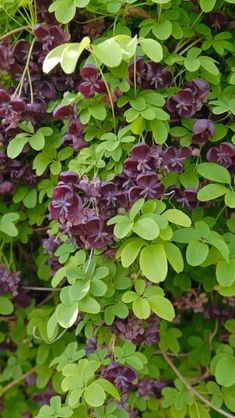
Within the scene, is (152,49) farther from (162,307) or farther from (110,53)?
(162,307)

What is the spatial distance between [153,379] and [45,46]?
2.32 feet

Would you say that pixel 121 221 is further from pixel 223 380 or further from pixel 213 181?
pixel 223 380

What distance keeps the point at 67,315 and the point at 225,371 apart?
351 millimetres

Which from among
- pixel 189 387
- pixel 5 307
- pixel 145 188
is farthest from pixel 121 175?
pixel 189 387

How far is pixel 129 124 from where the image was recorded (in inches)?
39.5

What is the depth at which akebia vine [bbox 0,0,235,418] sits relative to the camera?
2.99ft

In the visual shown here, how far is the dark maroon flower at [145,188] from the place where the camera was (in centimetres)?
91

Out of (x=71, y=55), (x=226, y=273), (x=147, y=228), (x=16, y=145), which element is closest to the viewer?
(x=71, y=55)

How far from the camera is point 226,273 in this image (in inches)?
37.6

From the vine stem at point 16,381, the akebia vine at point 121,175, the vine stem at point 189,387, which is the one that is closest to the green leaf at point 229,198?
the akebia vine at point 121,175

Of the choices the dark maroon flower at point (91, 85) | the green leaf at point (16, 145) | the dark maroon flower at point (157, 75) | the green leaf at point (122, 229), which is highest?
the dark maroon flower at point (91, 85)

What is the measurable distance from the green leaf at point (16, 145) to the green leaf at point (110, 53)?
340 millimetres

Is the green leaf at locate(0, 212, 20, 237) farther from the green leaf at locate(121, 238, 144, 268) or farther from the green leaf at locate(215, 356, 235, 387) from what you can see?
the green leaf at locate(215, 356, 235, 387)

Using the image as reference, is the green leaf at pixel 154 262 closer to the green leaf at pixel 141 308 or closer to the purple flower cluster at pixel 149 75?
the green leaf at pixel 141 308
